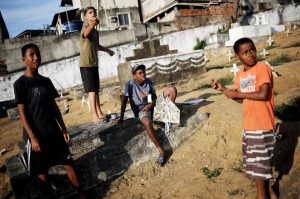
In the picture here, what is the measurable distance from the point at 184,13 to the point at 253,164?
2317 cm

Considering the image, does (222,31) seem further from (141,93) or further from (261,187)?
(261,187)

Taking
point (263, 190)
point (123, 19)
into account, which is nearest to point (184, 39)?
point (123, 19)

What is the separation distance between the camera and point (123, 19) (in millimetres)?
27125

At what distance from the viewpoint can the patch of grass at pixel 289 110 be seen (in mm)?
4575

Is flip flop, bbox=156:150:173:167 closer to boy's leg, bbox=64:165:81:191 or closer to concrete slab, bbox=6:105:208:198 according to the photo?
concrete slab, bbox=6:105:208:198

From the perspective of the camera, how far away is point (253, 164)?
2.85 metres

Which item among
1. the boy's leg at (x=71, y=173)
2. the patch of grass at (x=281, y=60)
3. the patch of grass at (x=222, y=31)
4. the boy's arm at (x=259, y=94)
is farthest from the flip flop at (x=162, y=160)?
the patch of grass at (x=222, y=31)

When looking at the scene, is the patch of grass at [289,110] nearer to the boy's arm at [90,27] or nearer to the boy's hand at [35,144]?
the boy's arm at [90,27]

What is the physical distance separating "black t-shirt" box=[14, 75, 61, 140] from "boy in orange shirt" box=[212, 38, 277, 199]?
1.99 meters

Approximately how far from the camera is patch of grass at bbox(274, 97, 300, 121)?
15.0 feet

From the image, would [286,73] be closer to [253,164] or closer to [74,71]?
[253,164]

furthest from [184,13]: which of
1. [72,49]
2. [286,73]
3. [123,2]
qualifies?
[286,73]

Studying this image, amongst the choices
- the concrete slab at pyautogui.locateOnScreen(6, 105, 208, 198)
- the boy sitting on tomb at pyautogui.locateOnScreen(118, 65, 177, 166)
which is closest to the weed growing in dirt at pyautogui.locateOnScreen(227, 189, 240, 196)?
the boy sitting on tomb at pyautogui.locateOnScreen(118, 65, 177, 166)

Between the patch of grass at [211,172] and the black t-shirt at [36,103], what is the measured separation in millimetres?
2316
